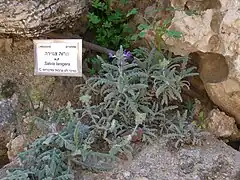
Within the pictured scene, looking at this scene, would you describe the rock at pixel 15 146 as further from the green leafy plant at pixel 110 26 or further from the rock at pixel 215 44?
the rock at pixel 215 44

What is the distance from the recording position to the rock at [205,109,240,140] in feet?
5.93

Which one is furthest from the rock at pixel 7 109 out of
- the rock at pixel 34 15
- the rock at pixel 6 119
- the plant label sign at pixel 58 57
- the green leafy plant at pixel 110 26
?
the green leafy plant at pixel 110 26

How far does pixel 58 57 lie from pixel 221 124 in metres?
0.71

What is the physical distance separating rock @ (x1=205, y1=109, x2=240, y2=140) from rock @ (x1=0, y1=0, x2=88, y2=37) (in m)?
0.71

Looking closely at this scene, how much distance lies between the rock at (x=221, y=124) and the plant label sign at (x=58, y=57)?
56 centimetres

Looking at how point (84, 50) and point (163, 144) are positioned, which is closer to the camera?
point (163, 144)

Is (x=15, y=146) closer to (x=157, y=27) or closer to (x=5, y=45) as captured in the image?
(x=5, y=45)

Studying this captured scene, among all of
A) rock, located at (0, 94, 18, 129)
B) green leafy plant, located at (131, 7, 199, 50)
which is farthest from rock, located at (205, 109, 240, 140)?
rock, located at (0, 94, 18, 129)

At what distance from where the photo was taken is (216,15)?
1680 mm

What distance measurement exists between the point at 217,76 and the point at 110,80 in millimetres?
421

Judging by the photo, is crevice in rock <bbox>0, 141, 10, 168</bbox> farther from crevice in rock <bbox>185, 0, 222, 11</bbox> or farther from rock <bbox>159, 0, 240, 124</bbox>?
crevice in rock <bbox>185, 0, 222, 11</bbox>

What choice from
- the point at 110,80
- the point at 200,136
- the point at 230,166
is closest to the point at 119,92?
the point at 110,80

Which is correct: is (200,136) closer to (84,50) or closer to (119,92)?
(119,92)

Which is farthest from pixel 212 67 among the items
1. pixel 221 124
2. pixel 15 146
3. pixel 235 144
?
pixel 15 146
